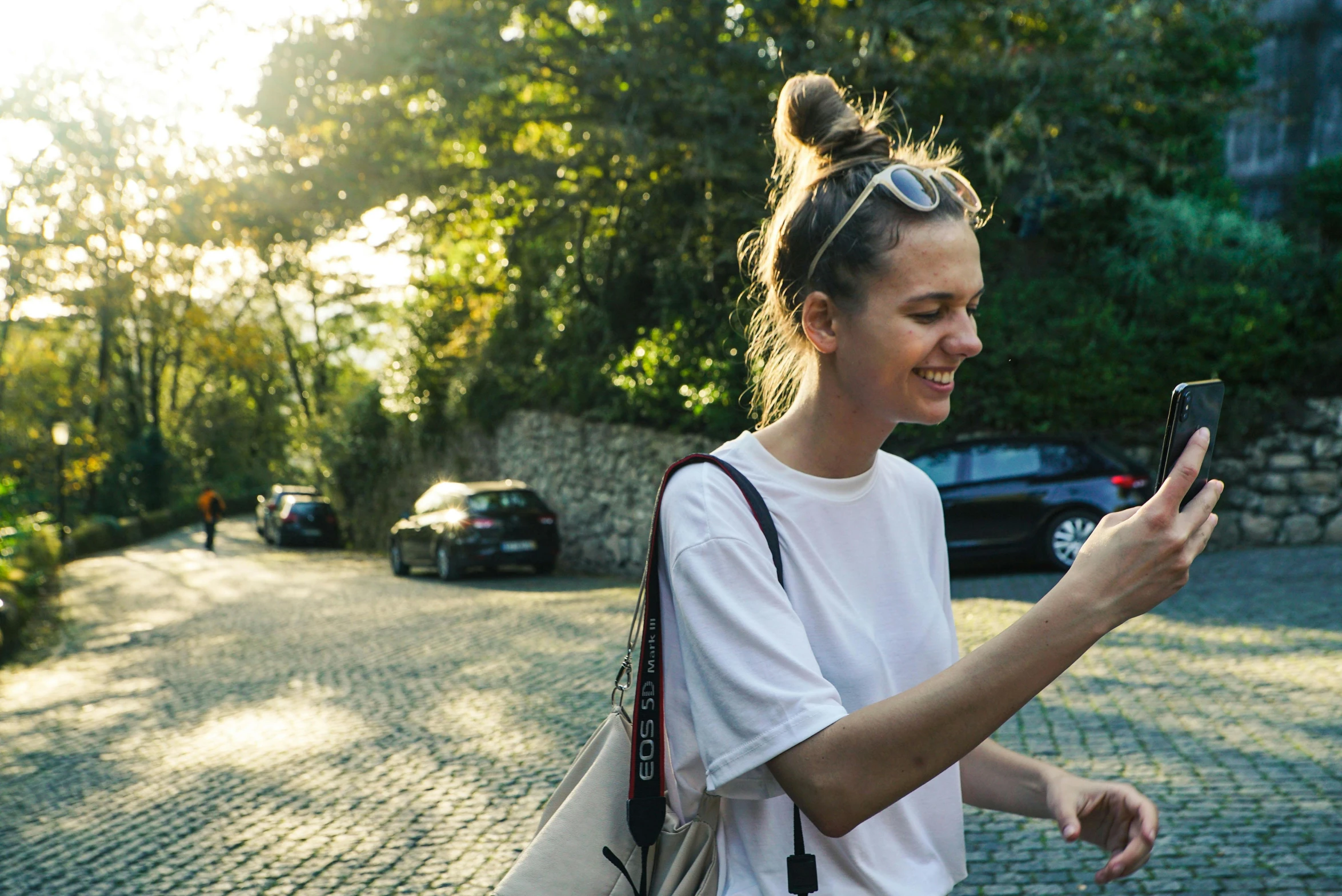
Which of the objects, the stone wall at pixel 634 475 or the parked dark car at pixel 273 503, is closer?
the stone wall at pixel 634 475

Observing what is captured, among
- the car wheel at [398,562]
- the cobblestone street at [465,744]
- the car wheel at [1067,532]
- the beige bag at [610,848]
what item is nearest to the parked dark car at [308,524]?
the car wheel at [398,562]

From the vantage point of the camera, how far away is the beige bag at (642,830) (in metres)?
1.38

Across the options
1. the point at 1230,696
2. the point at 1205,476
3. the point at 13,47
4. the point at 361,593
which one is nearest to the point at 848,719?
the point at 1205,476

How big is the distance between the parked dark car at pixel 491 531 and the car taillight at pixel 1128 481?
902 centimetres

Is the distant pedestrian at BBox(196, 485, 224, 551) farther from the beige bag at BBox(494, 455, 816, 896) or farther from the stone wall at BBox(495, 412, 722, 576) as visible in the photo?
the beige bag at BBox(494, 455, 816, 896)

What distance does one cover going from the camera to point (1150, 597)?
1.18m

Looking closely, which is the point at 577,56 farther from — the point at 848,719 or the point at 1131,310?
the point at 848,719

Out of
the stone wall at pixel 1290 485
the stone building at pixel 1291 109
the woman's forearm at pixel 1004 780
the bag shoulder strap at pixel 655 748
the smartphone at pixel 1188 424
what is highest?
the stone building at pixel 1291 109

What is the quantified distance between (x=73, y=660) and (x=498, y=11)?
27.5 feet

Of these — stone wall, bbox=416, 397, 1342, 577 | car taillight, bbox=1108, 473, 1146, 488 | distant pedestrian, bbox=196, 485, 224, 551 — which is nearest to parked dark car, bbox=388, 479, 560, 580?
stone wall, bbox=416, 397, 1342, 577

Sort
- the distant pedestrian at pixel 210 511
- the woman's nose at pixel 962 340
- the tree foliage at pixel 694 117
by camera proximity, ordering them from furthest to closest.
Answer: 1. the distant pedestrian at pixel 210 511
2. the tree foliage at pixel 694 117
3. the woman's nose at pixel 962 340

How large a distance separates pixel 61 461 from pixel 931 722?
27.9 meters

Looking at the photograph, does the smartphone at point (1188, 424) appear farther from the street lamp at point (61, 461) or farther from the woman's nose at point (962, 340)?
the street lamp at point (61, 461)

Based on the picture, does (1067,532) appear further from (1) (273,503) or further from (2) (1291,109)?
(1) (273,503)
